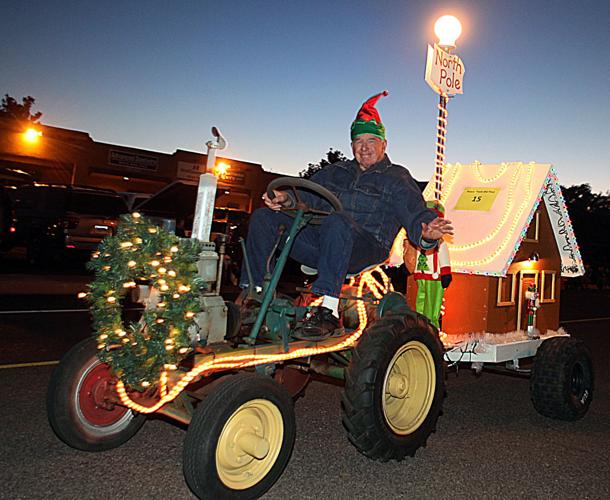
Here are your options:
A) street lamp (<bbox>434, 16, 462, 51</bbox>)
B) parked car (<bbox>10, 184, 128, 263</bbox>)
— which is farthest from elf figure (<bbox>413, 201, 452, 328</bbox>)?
parked car (<bbox>10, 184, 128, 263</bbox>)

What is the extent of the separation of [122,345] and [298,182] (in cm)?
145

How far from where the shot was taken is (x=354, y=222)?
4.20m

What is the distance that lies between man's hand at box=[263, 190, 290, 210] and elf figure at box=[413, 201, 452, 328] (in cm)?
139

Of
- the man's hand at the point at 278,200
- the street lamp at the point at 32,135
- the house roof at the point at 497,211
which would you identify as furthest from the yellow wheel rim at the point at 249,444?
the street lamp at the point at 32,135

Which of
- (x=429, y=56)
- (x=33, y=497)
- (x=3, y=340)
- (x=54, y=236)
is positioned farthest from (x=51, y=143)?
(x=33, y=497)

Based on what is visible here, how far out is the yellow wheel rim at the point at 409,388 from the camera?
4.12 meters

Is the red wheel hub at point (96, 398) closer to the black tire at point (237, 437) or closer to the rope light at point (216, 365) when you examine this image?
the rope light at point (216, 365)

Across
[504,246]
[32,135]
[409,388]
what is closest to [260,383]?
[409,388]

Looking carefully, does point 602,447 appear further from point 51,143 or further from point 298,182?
point 51,143

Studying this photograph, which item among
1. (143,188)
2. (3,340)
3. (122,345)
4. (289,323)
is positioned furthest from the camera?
(143,188)

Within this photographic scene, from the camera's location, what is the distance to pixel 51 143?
2642cm

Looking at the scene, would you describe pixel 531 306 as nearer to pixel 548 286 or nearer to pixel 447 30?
pixel 548 286

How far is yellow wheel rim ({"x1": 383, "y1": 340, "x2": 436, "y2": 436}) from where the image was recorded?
412 centimetres

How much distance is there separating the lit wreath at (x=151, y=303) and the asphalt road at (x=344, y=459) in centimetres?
77
